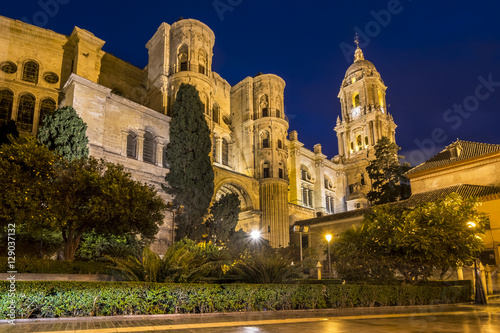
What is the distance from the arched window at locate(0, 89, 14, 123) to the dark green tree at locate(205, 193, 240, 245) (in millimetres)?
17223

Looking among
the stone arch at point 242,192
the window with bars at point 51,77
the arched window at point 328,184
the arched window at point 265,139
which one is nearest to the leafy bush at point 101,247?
the stone arch at point 242,192

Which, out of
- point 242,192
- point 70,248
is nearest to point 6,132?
point 70,248

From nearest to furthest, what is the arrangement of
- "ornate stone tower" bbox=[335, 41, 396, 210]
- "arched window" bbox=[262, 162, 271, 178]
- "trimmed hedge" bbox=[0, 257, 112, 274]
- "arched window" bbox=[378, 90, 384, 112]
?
1. "trimmed hedge" bbox=[0, 257, 112, 274]
2. "arched window" bbox=[262, 162, 271, 178]
3. "ornate stone tower" bbox=[335, 41, 396, 210]
4. "arched window" bbox=[378, 90, 384, 112]

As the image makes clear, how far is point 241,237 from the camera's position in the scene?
29328mm

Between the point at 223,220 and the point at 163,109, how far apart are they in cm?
1203

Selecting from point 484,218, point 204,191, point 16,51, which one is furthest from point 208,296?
point 16,51

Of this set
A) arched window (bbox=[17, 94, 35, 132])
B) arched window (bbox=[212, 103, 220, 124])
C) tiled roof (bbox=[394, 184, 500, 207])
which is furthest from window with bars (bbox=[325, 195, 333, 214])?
arched window (bbox=[17, 94, 35, 132])

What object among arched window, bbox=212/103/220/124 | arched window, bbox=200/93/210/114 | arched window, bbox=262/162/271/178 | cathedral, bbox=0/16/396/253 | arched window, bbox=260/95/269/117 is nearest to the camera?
cathedral, bbox=0/16/396/253

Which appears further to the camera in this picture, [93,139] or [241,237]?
[241,237]

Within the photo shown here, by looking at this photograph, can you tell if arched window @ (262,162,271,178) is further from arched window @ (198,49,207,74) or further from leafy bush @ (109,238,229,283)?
leafy bush @ (109,238,229,283)

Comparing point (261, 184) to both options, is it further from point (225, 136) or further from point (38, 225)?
point (38, 225)

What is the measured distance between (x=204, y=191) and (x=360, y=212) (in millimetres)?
12917

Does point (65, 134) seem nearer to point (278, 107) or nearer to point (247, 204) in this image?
point (247, 204)

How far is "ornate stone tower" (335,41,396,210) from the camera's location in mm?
56781
